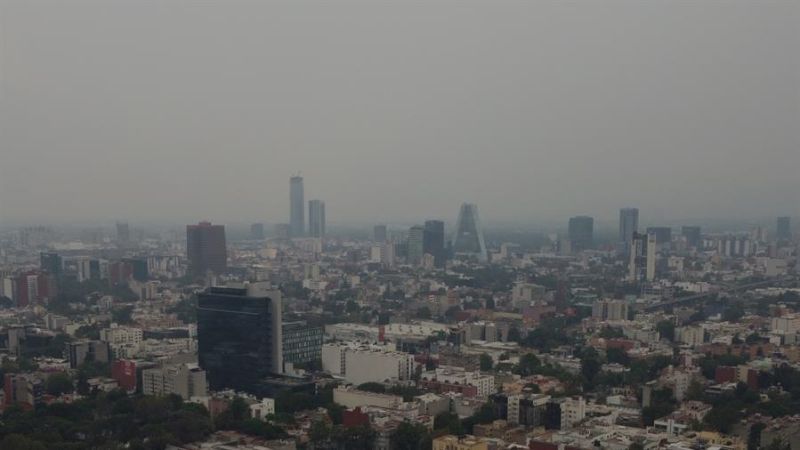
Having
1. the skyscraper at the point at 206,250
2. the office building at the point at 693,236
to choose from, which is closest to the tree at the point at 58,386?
the skyscraper at the point at 206,250

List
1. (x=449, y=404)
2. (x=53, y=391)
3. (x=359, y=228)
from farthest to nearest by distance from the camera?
1. (x=359, y=228)
2. (x=53, y=391)
3. (x=449, y=404)

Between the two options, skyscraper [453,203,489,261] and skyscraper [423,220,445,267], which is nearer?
skyscraper [423,220,445,267]

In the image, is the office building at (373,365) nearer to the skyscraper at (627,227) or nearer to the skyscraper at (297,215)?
the skyscraper at (627,227)

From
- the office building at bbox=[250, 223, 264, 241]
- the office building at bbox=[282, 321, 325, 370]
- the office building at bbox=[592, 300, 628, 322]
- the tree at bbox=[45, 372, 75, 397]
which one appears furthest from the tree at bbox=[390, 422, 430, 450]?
the office building at bbox=[250, 223, 264, 241]

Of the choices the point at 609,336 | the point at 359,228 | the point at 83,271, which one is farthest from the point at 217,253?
the point at 609,336

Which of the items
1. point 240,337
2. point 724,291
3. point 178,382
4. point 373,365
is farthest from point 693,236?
point 178,382

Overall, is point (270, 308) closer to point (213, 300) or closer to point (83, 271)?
point (213, 300)

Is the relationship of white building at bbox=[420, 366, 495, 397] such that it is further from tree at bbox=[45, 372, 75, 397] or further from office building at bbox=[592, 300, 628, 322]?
office building at bbox=[592, 300, 628, 322]
